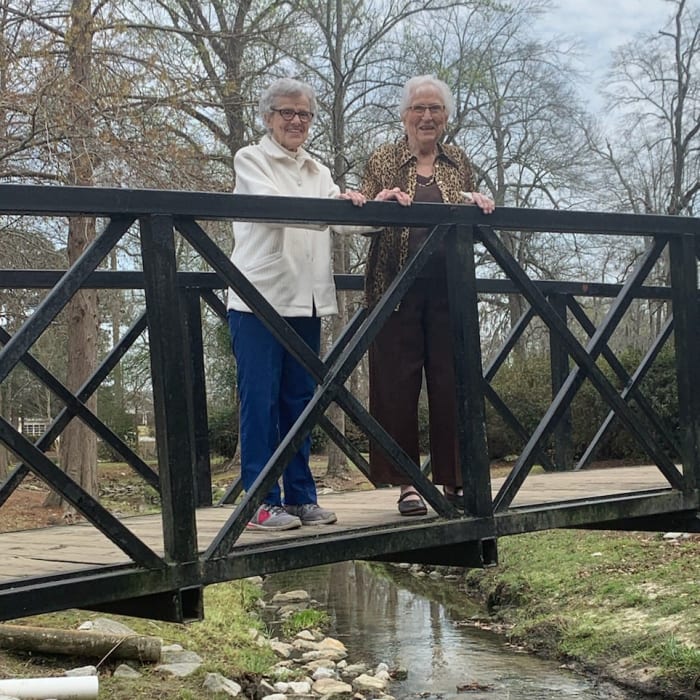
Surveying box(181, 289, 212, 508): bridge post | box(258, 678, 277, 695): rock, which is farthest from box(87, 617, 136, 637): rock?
box(181, 289, 212, 508): bridge post

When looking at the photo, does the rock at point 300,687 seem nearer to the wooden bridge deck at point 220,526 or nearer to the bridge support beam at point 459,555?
the wooden bridge deck at point 220,526

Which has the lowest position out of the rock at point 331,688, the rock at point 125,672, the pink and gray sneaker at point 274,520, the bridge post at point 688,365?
the rock at point 331,688

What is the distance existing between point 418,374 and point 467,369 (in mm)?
316

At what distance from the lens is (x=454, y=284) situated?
12.7 ft

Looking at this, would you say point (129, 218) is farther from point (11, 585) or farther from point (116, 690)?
point (116, 690)

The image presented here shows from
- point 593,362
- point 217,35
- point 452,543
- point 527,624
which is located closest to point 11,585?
point 452,543

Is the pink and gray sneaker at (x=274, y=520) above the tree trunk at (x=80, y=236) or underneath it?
underneath

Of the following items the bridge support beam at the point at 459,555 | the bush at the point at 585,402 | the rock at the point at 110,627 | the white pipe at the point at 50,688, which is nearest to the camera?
the bridge support beam at the point at 459,555

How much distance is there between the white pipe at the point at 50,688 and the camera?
4.78 meters

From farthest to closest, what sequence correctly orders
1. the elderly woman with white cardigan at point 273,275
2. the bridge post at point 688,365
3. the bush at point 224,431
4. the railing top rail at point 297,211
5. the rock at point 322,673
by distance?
1. the bush at point 224,431
2. the rock at point 322,673
3. the bridge post at point 688,365
4. the elderly woman with white cardigan at point 273,275
5. the railing top rail at point 297,211

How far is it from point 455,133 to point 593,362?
19.6m

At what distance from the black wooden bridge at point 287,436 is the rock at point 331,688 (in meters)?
2.97

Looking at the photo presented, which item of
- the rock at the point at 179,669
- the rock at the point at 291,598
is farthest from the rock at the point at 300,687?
the rock at the point at 291,598

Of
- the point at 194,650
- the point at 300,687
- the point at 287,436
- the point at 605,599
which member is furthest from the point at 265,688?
the point at 287,436
